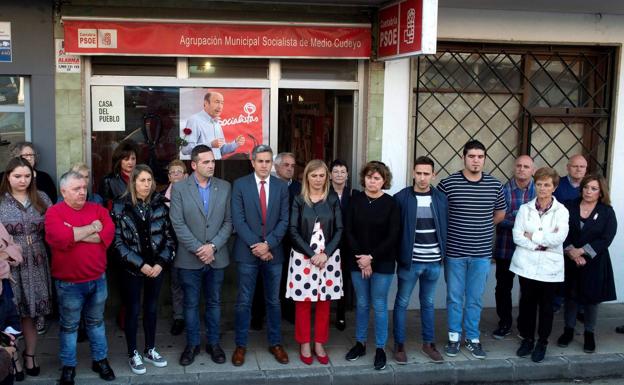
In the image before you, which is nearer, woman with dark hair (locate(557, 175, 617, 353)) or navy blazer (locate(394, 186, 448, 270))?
navy blazer (locate(394, 186, 448, 270))

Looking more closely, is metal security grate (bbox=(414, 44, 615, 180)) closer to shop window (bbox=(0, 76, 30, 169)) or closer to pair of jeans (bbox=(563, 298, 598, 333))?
pair of jeans (bbox=(563, 298, 598, 333))

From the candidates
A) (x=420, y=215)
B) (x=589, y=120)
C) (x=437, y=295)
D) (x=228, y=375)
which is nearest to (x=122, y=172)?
(x=228, y=375)

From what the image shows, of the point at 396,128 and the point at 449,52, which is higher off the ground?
the point at 449,52

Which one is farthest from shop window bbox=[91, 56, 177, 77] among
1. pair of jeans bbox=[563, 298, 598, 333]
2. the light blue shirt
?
pair of jeans bbox=[563, 298, 598, 333]

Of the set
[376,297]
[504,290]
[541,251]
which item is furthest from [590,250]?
[376,297]

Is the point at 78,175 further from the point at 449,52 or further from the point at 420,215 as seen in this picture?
the point at 449,52

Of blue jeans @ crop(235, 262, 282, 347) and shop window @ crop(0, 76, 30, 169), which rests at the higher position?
shop window @ crop(0, 76, 30, 169)

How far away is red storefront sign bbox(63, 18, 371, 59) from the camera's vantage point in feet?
23.0

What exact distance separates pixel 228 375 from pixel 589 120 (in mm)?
5415

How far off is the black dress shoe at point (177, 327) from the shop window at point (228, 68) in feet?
8.69

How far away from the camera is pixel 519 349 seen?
6590mm

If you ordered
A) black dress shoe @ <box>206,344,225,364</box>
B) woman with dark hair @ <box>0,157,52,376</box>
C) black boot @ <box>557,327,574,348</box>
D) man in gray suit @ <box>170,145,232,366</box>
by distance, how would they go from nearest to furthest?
1. woman with dark hair @ <box>0,157,52,376</box>
2. man in gray suit @ <box>170,145,232,366</box>
3. black dress shoe @ <box>206,344,225,364</box>
4. black boot @ <box>557,327,574,348</box>

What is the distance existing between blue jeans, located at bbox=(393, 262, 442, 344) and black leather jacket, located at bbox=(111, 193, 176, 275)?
2098 mm

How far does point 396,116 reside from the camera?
25.5 feet
